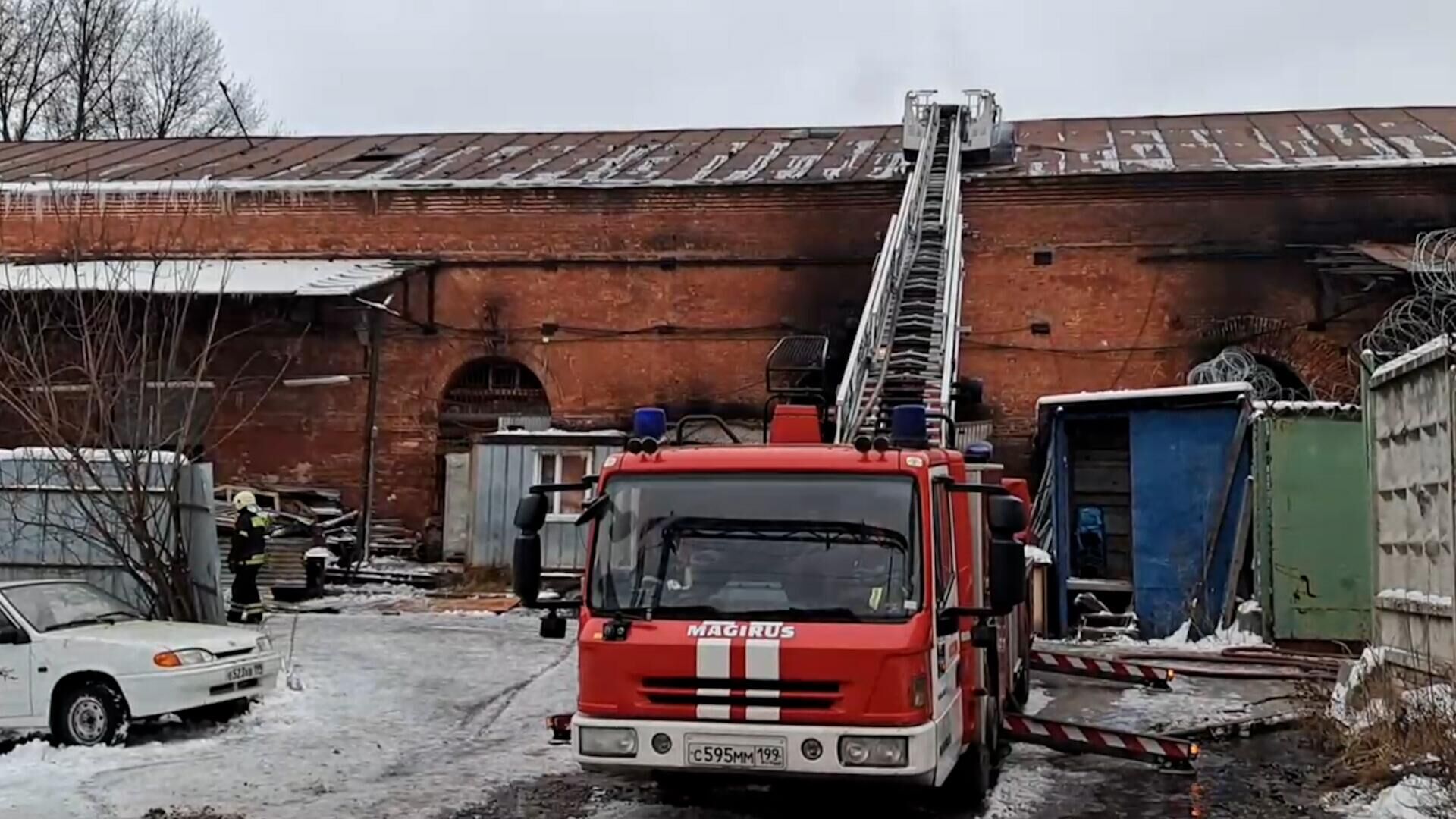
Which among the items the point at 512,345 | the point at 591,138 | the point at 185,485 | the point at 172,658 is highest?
the point at 591,138

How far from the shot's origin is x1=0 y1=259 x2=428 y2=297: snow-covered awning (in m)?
21.1

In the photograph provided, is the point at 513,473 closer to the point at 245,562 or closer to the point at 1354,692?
the point at 245,562

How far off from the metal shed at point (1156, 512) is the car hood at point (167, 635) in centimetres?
923

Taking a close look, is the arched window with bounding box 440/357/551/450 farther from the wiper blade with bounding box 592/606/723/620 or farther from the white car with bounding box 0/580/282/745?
the wiper blade with bounding box 592/606/723/620

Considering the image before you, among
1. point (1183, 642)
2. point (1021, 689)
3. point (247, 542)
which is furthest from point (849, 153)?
point (1021, 689)

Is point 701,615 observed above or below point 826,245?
below

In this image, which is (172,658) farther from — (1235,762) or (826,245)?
(826,245)

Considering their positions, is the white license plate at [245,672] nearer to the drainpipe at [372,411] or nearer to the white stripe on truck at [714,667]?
the white stripe on truck at [714,667]

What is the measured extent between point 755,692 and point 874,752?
630mm

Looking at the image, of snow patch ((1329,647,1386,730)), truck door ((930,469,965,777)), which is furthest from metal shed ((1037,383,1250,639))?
truck door ((930,469,965,777))

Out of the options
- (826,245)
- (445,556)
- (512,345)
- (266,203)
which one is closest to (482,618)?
(445,556)

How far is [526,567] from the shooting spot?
779 cm

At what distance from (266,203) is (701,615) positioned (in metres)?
19.8

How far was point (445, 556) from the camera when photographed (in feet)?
73.3
